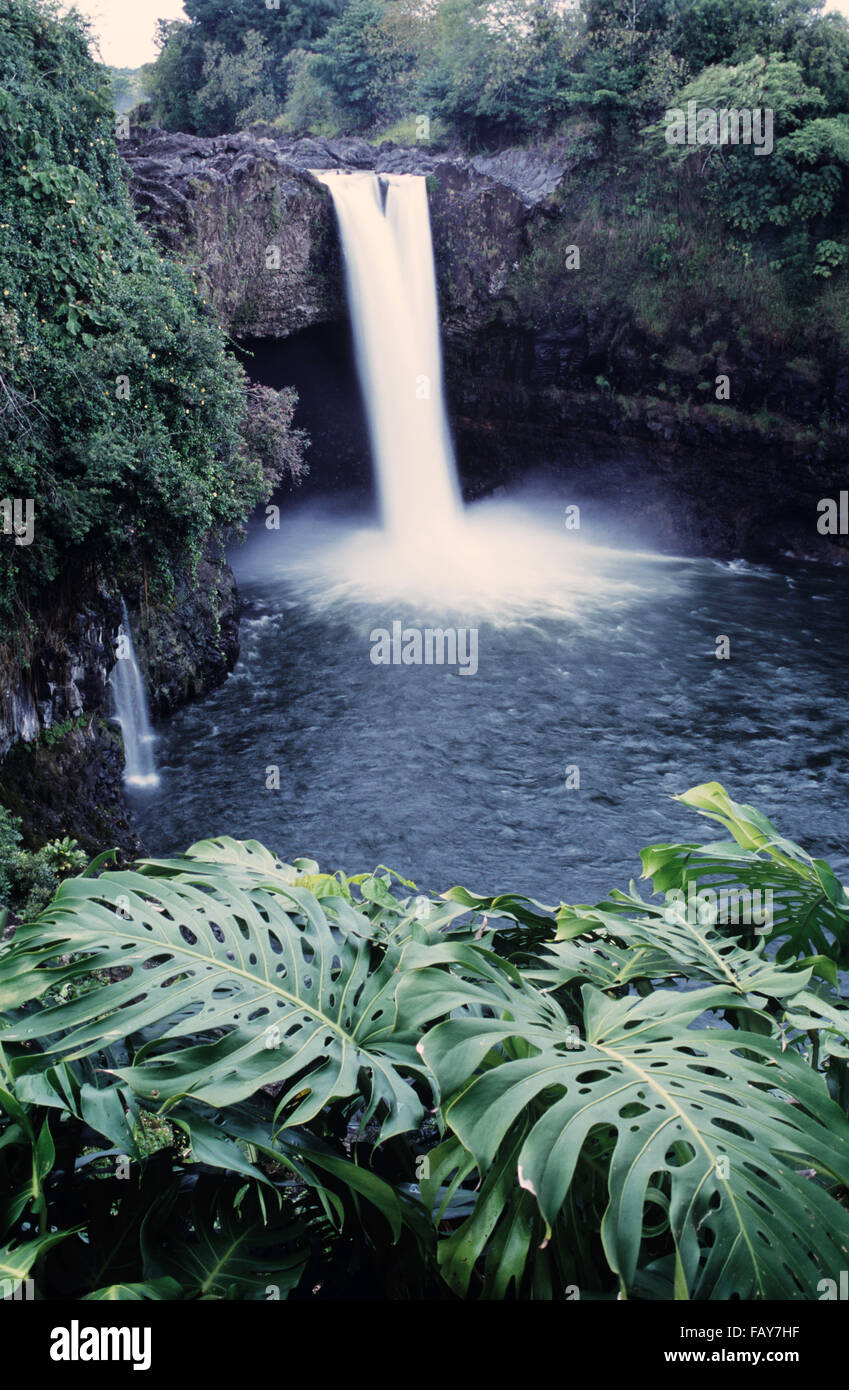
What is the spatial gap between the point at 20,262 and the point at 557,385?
39.2 ft

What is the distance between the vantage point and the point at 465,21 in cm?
2288

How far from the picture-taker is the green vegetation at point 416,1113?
149cm

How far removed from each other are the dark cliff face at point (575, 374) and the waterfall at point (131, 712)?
7772mm

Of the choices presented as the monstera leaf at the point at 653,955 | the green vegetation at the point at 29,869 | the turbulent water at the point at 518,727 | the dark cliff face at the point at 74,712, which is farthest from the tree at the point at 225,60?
the monstera leaf at the point at 653,955

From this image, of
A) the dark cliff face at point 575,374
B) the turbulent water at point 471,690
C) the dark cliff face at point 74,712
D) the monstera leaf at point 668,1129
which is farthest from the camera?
the dark cliff face at point 575,374

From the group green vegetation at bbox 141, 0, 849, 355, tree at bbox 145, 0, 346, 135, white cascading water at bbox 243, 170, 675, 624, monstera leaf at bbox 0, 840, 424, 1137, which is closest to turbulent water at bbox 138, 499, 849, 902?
white cascading water at bbox 243, 170, 675, 624

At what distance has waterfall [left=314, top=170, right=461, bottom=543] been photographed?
56.5 feet

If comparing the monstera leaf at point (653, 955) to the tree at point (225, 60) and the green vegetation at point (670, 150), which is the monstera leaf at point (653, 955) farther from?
the tree at point (225, 60)

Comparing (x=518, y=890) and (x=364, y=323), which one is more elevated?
(x=364, y=323)

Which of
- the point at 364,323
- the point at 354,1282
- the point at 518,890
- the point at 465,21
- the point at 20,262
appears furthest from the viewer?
the point at 465,21

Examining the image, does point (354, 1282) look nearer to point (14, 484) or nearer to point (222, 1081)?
point (222, 1081)

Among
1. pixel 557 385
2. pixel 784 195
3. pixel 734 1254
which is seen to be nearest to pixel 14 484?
pixel 734 1254

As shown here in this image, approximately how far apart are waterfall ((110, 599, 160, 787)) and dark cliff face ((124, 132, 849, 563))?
7772mm
